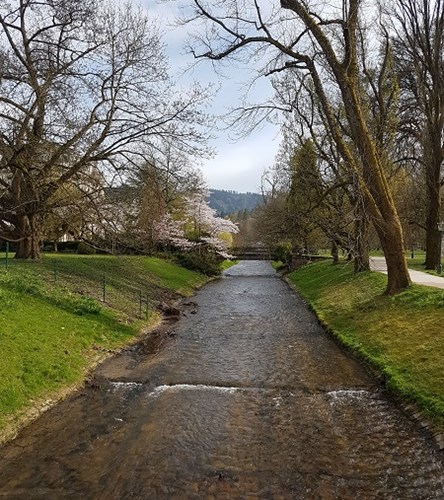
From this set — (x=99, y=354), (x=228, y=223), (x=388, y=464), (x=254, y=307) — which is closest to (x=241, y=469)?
(x=388, y=464)

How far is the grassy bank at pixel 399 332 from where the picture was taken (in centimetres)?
799

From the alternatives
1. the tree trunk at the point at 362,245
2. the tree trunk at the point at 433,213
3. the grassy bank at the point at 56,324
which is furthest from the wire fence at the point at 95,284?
the tree trunk at the point at 433,213

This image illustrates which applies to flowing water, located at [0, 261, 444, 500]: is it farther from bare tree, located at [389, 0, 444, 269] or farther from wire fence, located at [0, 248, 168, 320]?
bare tree, located at [389, 0, 444, 269]

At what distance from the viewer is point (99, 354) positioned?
425 inches

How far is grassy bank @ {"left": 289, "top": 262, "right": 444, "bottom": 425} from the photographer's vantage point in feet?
26.2

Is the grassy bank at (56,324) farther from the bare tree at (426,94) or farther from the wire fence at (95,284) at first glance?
the bare tree at (426,94)

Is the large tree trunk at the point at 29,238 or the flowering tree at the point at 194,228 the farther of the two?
the flowering tree at the point at 194,228

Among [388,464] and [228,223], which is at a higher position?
[228,223]

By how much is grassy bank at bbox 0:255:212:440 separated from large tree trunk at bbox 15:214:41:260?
121 centimetres

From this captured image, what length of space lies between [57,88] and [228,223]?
30424 millimetres

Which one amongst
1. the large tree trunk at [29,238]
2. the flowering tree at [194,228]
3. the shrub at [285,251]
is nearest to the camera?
the large tree trunk at [29,238]

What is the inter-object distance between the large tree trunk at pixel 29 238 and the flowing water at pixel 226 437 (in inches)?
396

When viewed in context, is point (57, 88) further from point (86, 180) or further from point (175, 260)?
point (175, 260)

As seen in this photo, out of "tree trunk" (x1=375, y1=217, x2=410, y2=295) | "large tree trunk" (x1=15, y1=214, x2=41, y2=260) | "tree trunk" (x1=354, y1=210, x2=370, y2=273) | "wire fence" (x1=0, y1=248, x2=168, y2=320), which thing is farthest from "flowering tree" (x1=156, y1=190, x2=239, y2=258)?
"tree trunk" (x1=375, y1=217, x2=410, y2=295)
